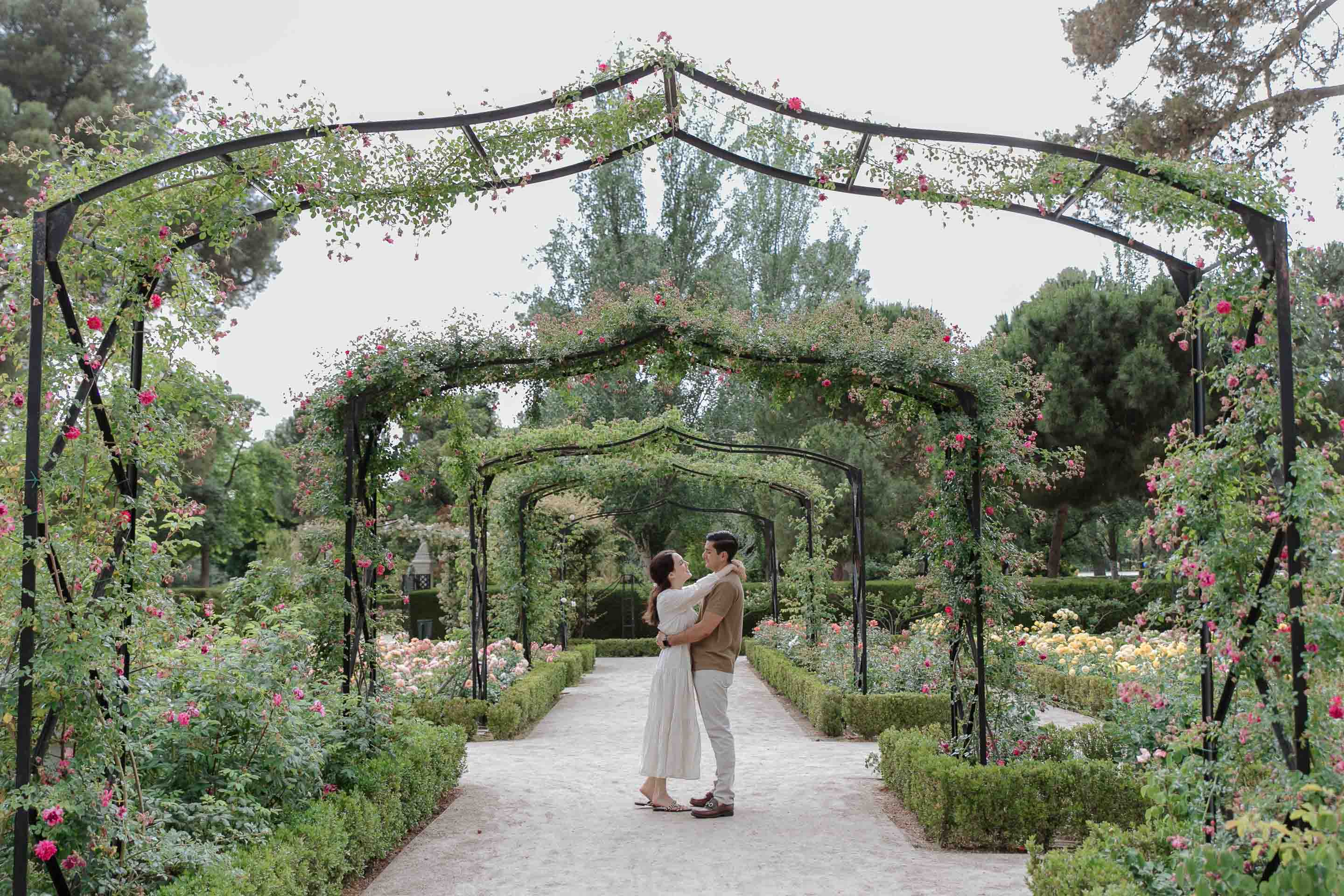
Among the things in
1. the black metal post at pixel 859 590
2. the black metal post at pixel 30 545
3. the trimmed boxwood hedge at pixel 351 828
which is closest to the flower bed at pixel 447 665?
the trimmed boxwood hedge at pixel 351 828

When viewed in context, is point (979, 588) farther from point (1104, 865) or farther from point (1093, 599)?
point (1093, 599)

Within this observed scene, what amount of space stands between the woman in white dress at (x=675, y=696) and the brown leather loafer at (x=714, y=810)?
0.52 ft

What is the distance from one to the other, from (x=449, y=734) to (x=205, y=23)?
17.6 ft

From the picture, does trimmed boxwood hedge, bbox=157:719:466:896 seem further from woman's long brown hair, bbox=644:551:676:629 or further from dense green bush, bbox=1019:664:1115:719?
dense green bush, bbox=1019:664:1115:719

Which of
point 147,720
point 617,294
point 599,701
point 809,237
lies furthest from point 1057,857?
point 809,237

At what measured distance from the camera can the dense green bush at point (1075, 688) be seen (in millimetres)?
8953

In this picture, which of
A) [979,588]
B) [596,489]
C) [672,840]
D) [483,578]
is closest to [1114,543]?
[596,489]

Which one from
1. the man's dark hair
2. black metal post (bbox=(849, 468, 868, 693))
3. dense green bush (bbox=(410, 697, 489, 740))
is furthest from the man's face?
dense green bush (bbox=(410, 697, 489, 740))

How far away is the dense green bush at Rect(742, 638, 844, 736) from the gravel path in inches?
29.6

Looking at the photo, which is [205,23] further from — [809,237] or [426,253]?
[809,237]

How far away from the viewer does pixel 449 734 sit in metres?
5.91

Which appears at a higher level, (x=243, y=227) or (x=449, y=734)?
(x=243, y=227)

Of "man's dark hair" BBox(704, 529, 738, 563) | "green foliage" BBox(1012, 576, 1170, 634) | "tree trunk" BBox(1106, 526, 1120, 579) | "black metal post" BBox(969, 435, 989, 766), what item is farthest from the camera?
"tree trunk" BBox(1106, 526, 1120, 579)

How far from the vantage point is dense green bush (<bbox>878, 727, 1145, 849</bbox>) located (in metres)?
4.76
